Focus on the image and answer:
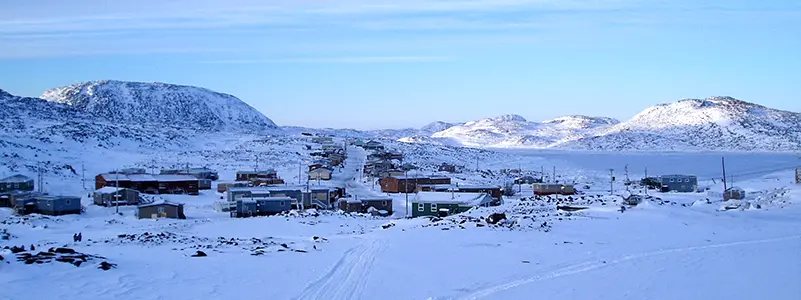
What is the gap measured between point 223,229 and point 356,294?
1830 cm

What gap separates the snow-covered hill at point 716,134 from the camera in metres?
152

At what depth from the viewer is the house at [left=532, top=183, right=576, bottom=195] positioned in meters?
53.2

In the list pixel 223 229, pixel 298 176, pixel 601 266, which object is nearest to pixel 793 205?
pixel 601 266

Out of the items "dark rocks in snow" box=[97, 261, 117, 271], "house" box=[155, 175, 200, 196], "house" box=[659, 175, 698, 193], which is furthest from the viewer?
"house" box=[659, 175, 698, 193]

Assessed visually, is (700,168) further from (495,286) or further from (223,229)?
(495,286)

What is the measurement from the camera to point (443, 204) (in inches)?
1528

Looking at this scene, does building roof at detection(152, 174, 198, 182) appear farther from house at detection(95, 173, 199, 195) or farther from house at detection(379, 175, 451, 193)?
house at detection(379, 175, 451, 193)

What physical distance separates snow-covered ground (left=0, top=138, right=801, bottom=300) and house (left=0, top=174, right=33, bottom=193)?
14.1 metres

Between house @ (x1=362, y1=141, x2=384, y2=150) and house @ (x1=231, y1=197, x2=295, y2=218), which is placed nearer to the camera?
house @ (x1=231, y1=197, x2=295, y2=218)

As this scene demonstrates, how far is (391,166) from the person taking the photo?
74562mm

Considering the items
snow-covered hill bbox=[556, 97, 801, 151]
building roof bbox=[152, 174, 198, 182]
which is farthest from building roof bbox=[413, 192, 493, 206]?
snow-covered hill bbox=[556, 97, 801, 151]

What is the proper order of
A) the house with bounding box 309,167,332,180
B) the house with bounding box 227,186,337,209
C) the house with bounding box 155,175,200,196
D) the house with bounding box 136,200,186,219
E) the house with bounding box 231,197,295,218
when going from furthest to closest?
1. the house with bounding box 309,167,332,180
2. the house with bounding box 155,175,200,196
3. the house with bounding box 227,186,337,209
4. the house with bounding box 231,197,295,218
5. the house with bounding box 136,200,186,219

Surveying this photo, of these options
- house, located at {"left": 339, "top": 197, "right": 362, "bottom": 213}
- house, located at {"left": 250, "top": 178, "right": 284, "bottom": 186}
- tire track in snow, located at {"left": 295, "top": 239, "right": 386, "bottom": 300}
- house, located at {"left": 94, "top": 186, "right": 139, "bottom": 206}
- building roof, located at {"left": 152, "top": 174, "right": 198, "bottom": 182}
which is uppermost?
building roof, located at {"left": 152, "top": 174, "right": 198, "bottom": 182}

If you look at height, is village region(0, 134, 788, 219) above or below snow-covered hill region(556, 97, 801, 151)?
below
